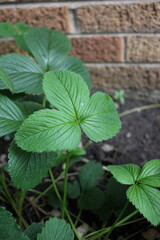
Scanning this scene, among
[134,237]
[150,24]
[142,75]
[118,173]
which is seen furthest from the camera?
[142,75]

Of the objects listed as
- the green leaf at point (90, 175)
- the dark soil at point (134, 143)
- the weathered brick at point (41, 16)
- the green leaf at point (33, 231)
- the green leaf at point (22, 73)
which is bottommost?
the dark soil at point (134, 143)

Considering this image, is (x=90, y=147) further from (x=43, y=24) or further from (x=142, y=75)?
(x=43, y=24)

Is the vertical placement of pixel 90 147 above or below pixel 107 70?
below

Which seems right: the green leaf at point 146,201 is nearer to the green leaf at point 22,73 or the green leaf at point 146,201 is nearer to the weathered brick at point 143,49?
the green leaf at point 22,73

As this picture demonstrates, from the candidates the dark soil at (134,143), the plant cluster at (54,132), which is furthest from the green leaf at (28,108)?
the dark soil at (134,143)

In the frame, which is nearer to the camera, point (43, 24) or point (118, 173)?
point (118, 173)

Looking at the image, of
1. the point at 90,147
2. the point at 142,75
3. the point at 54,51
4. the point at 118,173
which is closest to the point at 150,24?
the point at 142,75

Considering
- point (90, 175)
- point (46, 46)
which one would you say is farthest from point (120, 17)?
point (90, 175)

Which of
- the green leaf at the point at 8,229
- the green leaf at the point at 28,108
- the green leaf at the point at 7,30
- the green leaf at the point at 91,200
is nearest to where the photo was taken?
the green leaf at the point at 8,229

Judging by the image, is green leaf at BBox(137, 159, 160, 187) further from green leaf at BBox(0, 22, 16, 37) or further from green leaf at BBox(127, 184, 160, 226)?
green leaf at BBox(0, 22, 16, 37)
